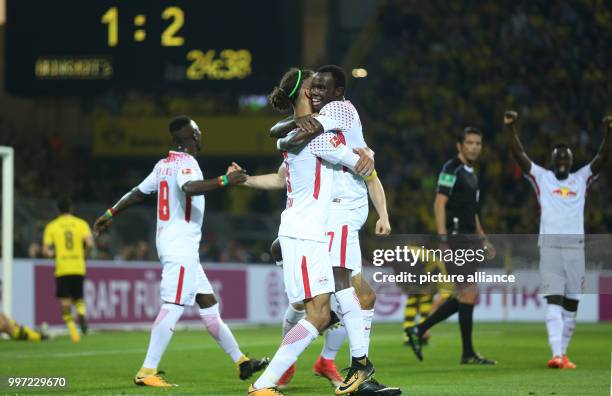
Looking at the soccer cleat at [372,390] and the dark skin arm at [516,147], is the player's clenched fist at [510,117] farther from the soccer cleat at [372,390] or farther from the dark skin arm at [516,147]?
the soccer cleat at [372,390]

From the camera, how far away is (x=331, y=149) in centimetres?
745

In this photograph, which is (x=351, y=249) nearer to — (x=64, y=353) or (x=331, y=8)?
(x=64, y=353)

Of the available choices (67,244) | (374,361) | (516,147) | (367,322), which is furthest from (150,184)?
(67,244)

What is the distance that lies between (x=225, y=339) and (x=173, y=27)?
10.8 m

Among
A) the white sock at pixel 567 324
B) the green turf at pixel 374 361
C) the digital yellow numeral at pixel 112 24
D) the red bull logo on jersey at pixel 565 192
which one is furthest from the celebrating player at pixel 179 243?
the digital yellow numeral at pixel 112 24

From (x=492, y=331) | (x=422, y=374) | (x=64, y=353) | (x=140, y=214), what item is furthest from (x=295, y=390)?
(x=140, y=214)

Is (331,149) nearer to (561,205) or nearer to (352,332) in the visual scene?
(352,332)

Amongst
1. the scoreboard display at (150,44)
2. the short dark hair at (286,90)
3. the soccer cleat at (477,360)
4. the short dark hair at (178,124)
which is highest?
the scoreboard display at (150,44)

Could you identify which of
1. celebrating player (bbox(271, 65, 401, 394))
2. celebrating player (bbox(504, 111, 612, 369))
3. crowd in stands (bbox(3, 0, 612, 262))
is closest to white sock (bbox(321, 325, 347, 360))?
celebrating player (bbox(271, 65, 401, 394))

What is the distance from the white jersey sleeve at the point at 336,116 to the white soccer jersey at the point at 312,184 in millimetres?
70

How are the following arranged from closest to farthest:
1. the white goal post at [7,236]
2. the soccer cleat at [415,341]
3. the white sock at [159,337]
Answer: the white sock at [159,337] < the soccer cleat at [415,341] < the white goal post at [7,236]

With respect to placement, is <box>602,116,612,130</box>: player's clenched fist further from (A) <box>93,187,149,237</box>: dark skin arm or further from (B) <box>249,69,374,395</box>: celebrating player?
(A) <box>93,187,149,237</box>: dark skin arm

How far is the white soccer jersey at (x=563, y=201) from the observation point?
37.1ft

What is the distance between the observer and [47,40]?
20344 millimetres
